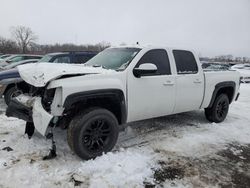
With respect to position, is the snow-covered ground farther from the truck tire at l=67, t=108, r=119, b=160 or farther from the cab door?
the cab door

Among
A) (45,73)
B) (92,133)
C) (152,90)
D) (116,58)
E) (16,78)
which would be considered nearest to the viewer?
(45,73)

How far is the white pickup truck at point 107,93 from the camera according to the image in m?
3.83

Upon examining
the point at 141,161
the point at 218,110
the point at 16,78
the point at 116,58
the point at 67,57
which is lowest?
the point at 141,161

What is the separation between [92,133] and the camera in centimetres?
408

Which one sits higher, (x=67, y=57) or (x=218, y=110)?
(x=67, y=57)

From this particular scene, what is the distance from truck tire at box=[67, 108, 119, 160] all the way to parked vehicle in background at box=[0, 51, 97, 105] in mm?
1724

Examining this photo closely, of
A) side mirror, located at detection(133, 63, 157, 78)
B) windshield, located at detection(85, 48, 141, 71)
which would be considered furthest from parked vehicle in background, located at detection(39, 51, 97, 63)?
side mirror, located at detection(133, 63, 157, 78)

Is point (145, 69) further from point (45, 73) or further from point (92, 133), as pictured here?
point (45, 73)

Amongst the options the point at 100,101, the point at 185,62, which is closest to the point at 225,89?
the point at 185,62

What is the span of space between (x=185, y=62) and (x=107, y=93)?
2.32 meters

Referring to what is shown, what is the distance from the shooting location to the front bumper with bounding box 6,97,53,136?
3.76 m

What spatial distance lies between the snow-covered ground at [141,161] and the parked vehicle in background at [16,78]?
88 centimetres

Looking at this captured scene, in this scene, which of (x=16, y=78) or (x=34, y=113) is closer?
(x=34, y=113)

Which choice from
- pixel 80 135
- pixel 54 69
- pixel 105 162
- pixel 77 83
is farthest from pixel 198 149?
pixel 54 69
